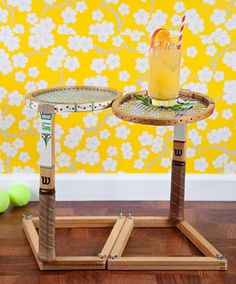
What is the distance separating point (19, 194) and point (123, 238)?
1.90 feet

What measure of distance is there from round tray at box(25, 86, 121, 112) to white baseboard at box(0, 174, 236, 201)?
56 cm

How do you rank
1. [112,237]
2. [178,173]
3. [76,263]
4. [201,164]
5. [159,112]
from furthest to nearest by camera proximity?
[201,164] → [178,173] → [112,237] → [76,263] → [159,112]

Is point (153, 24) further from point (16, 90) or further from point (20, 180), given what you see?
point (20, 180)

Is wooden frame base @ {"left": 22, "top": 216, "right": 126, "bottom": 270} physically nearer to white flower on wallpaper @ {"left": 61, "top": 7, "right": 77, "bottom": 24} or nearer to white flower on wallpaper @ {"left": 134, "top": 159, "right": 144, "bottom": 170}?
white flower on wallpaper @ {"left": 134, "top": 159, "right": 144, "bottom": 170}

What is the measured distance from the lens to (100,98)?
2.05 metres

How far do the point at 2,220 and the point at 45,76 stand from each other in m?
0.64

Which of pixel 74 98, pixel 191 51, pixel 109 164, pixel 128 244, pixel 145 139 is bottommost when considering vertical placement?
pixel 128 244

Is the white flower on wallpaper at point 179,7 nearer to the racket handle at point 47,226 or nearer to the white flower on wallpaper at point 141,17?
the white flower on wallpaper at point 141,17

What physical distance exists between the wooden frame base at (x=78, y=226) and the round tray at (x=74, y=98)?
51 centimetres

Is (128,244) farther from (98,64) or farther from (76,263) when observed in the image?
(98,64)

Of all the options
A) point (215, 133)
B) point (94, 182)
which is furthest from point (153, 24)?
point (94, 182)

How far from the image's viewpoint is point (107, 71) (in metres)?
2.54

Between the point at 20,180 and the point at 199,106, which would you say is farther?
the point at 20,180

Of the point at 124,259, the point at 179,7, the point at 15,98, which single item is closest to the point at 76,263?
the point at 124,259
